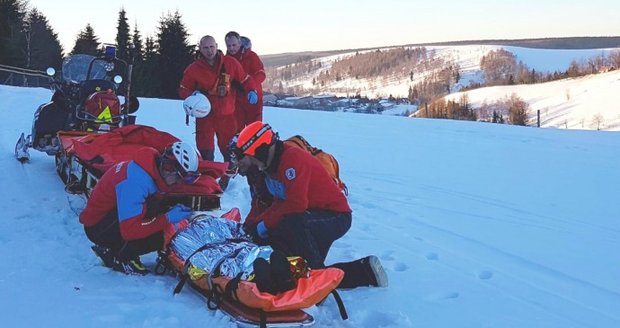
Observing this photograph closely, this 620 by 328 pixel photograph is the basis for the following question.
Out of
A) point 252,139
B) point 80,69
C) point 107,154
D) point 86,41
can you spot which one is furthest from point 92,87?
point 86,41

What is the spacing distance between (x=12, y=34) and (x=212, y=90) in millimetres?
35720

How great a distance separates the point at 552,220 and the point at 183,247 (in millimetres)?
4007

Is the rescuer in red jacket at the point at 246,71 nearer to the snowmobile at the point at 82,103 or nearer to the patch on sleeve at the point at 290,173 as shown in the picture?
the snowmobile at the point at 82,103

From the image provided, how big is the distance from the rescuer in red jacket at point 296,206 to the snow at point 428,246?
200 millimetres

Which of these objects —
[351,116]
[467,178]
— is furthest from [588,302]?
[351,116]

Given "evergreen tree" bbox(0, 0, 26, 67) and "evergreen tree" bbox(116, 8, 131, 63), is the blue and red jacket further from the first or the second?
"evergreen tree" bbox(116, 8, 131, 63)

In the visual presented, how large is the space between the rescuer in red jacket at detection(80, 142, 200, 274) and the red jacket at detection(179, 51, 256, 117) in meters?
2.60

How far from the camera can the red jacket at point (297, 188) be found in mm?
4262

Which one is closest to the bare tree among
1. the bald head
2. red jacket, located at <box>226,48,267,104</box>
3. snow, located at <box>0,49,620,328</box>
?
snow, located at <box>0,49,620,328</box>

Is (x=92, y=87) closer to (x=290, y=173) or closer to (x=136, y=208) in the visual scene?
(x=136, y=208)

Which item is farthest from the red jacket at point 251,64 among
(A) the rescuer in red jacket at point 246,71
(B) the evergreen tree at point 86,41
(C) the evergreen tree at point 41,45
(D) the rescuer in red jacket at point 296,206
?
(B) the evergreen tree at point 86,41

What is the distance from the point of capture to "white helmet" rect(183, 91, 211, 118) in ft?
22.2

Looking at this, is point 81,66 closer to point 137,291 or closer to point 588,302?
point 137,291

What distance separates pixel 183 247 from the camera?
4.34 m
